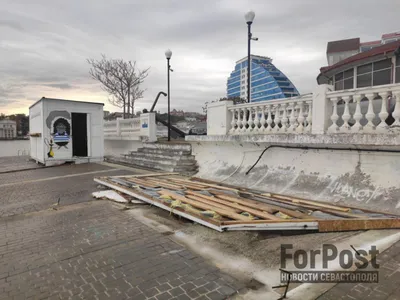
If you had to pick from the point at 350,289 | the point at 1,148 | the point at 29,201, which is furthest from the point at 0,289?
the point at 1,148

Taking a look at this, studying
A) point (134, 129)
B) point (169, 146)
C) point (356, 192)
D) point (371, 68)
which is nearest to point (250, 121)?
point (356, 192)

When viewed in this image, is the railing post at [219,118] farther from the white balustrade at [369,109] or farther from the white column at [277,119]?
the white balustrade at [369,109]

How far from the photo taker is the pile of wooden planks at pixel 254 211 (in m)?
3.83

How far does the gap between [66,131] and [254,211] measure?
12.2 metres

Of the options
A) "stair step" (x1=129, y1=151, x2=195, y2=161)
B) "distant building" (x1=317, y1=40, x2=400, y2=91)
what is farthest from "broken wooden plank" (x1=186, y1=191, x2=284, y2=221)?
"distant building" (x1=317, y1=40, x2=400, y2=91)

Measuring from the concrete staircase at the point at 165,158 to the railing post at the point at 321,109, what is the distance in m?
4.70

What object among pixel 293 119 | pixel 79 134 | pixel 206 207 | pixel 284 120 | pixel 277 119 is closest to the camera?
pixel 206 207

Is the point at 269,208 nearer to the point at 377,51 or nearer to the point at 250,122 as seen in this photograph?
the point at 250,122

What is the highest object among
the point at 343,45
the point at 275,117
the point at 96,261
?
the point at 343,45

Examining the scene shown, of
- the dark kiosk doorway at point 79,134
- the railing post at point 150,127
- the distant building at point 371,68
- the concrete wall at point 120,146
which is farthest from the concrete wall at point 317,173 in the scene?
the dark kiosk doorway at point 79,134

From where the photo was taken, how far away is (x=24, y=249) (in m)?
3.71

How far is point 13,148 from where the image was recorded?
2369 cm

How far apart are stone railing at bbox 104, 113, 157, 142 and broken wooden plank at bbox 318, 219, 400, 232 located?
10465 mm

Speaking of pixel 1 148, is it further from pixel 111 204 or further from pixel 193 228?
pixel 193 228
